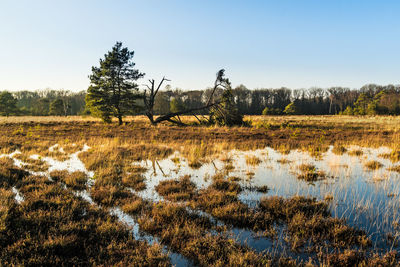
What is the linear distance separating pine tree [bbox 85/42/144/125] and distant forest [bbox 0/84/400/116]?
1354 inches

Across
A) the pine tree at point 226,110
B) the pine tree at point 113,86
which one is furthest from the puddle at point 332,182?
the pine tree at point 113,86

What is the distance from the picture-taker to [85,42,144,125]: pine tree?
26.8 metres

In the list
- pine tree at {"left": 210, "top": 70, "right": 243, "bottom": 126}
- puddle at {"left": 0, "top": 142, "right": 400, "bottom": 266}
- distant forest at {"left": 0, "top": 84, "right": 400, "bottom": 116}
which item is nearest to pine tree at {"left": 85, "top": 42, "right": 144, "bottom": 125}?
pine tree at {"left": 210, "top": 70, "right": 243, "bottom": 126}

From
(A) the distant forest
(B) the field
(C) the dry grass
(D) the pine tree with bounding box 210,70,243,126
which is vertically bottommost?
(B) the field

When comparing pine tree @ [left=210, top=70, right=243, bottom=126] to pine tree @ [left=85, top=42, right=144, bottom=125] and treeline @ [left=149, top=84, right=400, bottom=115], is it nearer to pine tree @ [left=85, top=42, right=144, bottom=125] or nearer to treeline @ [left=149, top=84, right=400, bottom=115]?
pine tree @ [left=85, top=42, right=144, bottom=125]

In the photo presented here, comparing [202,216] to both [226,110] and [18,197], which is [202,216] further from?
[226,110]

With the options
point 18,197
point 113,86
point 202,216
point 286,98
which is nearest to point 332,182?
point 202,216

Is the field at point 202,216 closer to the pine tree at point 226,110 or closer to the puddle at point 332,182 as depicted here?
the puddle at point 332,182

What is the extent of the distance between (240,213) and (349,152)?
932 cm

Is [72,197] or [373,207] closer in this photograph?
[373,207]

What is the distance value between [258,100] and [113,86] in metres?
64.5

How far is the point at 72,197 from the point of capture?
5.21 m

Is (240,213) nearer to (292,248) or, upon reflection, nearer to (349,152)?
(292,248)

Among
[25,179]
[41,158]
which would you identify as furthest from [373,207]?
[41,158]
